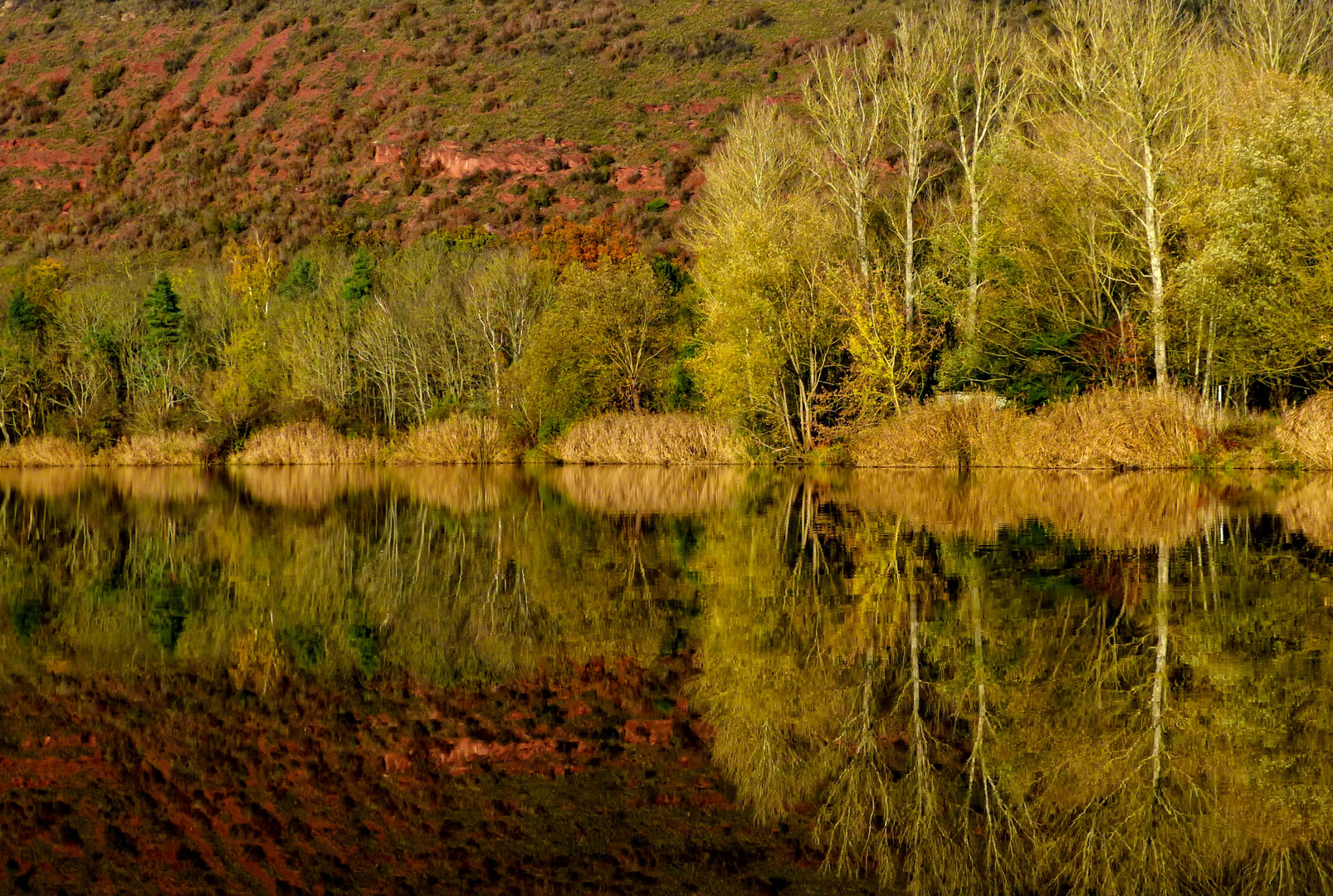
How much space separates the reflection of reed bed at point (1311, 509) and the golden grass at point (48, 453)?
46.9m

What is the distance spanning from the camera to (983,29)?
117 feet

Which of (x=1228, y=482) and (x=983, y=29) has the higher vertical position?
(x=983, y=29)

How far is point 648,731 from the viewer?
259 inches

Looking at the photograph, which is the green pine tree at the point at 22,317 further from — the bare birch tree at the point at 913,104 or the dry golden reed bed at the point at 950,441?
the bare birch tree at the point at 913,104

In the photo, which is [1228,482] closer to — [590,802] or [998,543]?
[998,543]

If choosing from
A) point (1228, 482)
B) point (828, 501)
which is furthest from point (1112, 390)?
point (828, 501)

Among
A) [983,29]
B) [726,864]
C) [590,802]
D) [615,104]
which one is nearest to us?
[726,864]

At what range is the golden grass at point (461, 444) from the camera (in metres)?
44.3

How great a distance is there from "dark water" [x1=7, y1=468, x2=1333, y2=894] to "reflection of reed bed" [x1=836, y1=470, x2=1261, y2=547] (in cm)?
88

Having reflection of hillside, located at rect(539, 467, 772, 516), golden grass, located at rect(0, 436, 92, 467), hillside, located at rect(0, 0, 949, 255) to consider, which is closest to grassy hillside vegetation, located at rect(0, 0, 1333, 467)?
golden grass, located at rect(0, 436, 92, 467)

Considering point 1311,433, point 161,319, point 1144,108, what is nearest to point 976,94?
point 1144,108

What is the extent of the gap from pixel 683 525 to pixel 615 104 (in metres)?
67.5

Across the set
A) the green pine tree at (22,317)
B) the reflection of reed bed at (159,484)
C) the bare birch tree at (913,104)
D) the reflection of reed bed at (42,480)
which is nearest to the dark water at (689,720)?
the reflection of reed bed at (159,484)

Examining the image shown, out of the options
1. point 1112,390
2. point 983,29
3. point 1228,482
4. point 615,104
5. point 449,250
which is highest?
point 615,104
